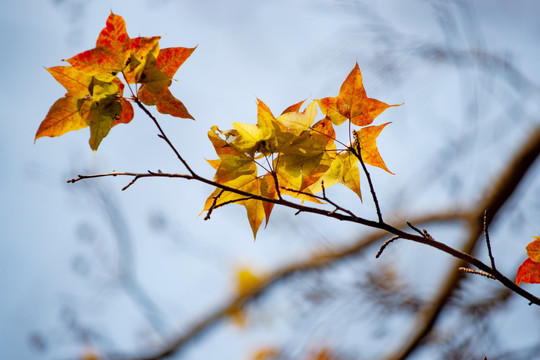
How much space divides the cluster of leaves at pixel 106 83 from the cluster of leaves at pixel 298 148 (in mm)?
102

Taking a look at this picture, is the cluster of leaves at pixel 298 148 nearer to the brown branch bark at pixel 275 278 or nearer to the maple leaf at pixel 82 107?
the maple leaf at pixel 82 107

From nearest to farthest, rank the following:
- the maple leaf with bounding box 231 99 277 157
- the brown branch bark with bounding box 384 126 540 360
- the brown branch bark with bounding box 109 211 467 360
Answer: the maple leaf with bounding box 231 99 277 157
the brown branch bark with bounding box 384 126 540 360
the brown branch bark with bounding box 109 211 467 360

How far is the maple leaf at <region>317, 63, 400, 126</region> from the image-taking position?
543mm

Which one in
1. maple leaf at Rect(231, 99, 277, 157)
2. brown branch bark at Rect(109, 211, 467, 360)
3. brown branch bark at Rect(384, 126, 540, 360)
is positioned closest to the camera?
maple leaf at Rect(231, 99, 277, 157)

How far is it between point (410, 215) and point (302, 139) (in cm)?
156

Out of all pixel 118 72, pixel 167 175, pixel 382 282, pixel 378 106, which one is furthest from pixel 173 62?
pixel 382 282

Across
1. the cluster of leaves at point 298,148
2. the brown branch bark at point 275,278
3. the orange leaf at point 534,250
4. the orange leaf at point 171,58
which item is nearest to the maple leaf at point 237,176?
the cluster of leaves at point 298,148

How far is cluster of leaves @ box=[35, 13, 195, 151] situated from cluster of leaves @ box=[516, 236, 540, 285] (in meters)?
0.54

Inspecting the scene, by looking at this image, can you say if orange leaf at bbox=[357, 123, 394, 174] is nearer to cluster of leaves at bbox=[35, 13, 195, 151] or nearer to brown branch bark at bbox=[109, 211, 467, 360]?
cluster of leaves at bbox=[35, 13, 195, 151]

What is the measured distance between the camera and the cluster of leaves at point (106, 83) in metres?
0.53

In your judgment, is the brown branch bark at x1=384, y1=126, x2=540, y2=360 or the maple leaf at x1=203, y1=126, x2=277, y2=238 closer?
the maple leaf at x1=203, y1=126, x2=277, y2=238

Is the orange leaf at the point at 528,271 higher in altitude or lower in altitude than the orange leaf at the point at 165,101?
lower

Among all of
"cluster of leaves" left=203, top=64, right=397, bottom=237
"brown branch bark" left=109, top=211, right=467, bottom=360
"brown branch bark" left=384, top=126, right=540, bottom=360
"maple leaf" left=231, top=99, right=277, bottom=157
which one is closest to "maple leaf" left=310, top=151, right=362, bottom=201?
"cluster of leaves" left=203, top=64, right=397, bottom=237

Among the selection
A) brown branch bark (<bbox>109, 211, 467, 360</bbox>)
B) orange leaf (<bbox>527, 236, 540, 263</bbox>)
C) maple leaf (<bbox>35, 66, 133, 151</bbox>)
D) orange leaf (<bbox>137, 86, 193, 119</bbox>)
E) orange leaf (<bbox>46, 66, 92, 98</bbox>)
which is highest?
orange leaf (<bbox>46, 66, 92, 98</bbox>)
